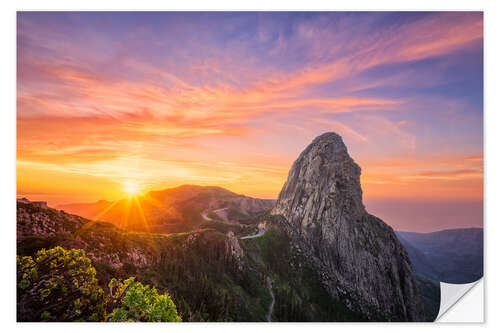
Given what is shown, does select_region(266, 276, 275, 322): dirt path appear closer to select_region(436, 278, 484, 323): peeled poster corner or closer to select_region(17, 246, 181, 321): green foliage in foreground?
select_region(436, 278, 484, 323): peeled poster corner

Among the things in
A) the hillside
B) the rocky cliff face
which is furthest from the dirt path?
the hillside

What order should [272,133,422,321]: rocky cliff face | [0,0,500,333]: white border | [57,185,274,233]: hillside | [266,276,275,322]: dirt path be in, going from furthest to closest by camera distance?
[272,133,422,321]: rocky cliff face → [266,276,275,322]: dirt path → [57,185,274,233]: hillside → [0,0,500,333]: white border

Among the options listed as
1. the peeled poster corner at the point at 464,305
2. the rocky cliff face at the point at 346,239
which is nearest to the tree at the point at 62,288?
the peeled poster corner at the point at 464,305

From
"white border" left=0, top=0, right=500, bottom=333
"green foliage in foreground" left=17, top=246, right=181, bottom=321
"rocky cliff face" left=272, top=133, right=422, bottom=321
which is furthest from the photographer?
"rocky cliff face" left=272, top=133, right=422, bottom=321

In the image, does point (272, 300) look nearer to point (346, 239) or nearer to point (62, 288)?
point (62, 288)
